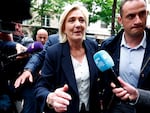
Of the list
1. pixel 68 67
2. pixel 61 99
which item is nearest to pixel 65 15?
pixel 68 67

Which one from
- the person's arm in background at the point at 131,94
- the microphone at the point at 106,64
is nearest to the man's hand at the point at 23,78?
the microphone at the point at 106,64

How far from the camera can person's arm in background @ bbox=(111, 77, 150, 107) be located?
233 cm

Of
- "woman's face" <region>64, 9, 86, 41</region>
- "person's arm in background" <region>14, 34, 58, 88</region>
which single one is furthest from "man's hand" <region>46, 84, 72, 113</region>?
"person's arm in background" <region>14, 34, 58, 88</region>

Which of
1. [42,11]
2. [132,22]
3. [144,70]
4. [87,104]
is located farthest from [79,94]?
[42,11]

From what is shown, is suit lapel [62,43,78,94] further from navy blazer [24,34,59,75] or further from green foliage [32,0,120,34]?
green foliage [32,0,120,34]

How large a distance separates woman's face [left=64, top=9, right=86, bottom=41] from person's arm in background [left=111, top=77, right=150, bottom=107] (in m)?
1.00

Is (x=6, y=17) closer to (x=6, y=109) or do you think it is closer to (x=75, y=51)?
Answer: (x=6, y=109)

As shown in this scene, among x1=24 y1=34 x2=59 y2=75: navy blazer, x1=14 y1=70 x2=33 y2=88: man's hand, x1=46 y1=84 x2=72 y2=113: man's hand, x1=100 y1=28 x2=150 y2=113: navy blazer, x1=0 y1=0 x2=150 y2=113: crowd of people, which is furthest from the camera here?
x1=24 y1=34 x2=59 y2=75: navy blazer

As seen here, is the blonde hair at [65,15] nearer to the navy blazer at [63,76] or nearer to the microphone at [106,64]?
the navy blazer at [63,76]

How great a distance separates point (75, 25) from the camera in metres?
3.27

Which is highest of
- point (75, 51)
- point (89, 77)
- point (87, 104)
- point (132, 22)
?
point (132, 22)

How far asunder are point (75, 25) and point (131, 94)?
1119 millimetres

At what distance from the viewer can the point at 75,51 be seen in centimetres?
328

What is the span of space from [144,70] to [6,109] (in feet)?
4.13
